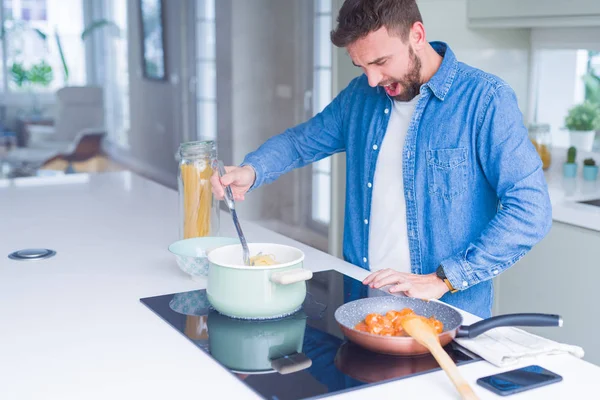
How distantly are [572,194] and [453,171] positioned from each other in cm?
119

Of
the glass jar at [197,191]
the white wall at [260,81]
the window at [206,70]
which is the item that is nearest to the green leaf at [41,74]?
the window at [206,70]

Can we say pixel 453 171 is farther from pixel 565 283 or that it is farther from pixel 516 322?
pixel 565 283

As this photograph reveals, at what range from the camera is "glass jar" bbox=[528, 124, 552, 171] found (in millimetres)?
3109

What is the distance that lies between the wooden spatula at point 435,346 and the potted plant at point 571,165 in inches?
81.8

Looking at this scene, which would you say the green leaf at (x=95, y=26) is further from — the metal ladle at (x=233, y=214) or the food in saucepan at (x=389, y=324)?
the food in saucepan at (x=389, y=324)

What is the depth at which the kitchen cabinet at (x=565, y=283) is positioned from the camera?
94.0 inches

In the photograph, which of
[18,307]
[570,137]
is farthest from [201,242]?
[570,137]

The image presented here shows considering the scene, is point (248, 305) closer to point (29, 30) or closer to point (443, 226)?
point (443, 226)

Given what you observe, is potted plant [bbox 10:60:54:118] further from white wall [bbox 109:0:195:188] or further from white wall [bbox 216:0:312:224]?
white wall [bbox 216:0:312:224]

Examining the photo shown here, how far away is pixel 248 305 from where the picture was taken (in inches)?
48.8

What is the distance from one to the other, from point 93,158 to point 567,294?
3.22 m

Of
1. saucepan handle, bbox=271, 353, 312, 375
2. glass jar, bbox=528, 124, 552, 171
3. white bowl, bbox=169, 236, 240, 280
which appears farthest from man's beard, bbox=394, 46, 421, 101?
glass jar, bbox=528, 124, 552, 171

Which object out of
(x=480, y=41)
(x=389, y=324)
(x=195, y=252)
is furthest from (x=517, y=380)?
(x=480, y=41)

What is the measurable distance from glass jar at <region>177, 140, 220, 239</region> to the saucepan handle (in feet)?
2.07
